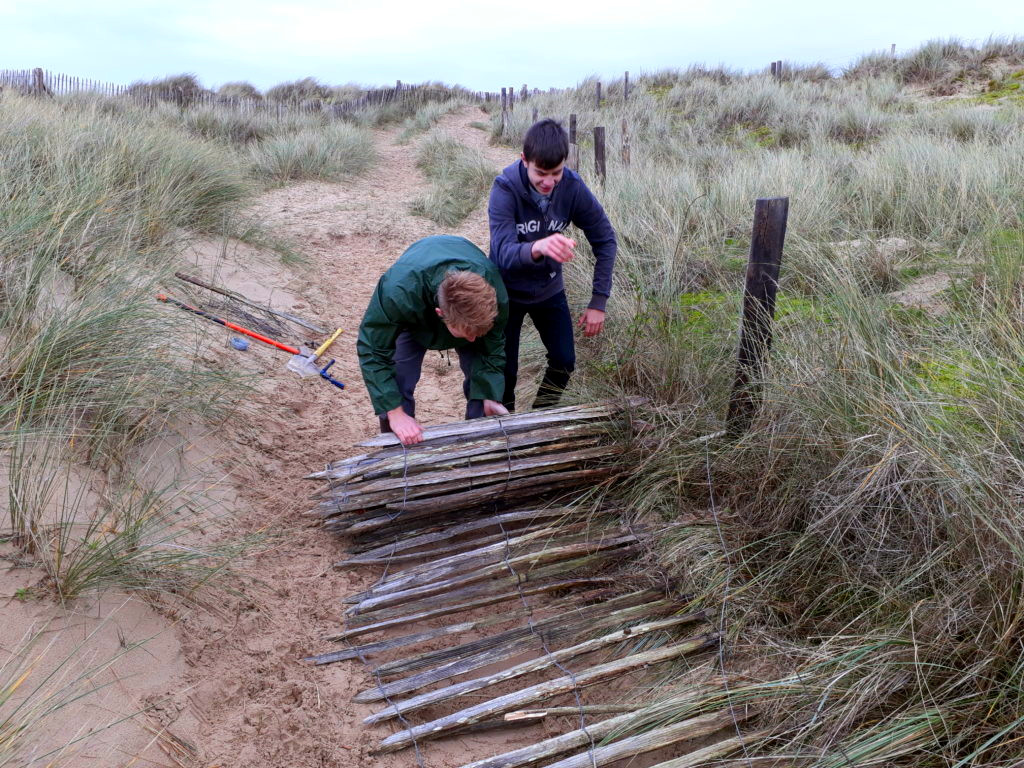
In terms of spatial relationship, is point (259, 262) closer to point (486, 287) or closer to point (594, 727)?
point (486, 287)

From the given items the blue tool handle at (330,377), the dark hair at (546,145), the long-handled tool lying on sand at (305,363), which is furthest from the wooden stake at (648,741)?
the long-handled tool lying on sand at (305,363)

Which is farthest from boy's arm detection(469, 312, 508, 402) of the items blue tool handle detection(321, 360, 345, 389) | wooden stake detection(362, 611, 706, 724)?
blue tool handle detection(321, 360, 345, 389)

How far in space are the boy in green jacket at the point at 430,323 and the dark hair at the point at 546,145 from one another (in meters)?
0.47

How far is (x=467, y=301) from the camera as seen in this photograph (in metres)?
2.87

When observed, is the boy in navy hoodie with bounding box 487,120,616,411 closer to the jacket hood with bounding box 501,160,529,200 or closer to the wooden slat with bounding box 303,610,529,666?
the jacket hood with bounding box 501,160,529,200

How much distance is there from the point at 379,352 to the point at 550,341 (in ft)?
3.27

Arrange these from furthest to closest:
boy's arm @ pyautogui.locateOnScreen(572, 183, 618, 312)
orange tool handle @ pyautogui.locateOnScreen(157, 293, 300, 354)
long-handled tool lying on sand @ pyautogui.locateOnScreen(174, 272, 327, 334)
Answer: long-handled tool lying on sand @ pyautogui.locateOnScreen(174, 272, 327, 334), orange tool handle @ pyautogui.locateOnScreen(157, 293, 300, 354), boy's arm @ pyautogui.locateOnScreen(572, 183, 618, 312)

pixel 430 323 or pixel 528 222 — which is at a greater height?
pixel 528 222

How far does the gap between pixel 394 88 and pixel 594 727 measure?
2260 centimetres

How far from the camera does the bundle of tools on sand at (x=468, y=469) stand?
3.24 metres

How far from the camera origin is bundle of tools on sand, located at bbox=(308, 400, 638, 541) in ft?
10.6

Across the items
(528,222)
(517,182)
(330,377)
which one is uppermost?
(517,182)

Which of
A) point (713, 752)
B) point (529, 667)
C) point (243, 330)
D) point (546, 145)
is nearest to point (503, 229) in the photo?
point (546, 145)

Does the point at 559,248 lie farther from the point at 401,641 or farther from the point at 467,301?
the point at 401,641
